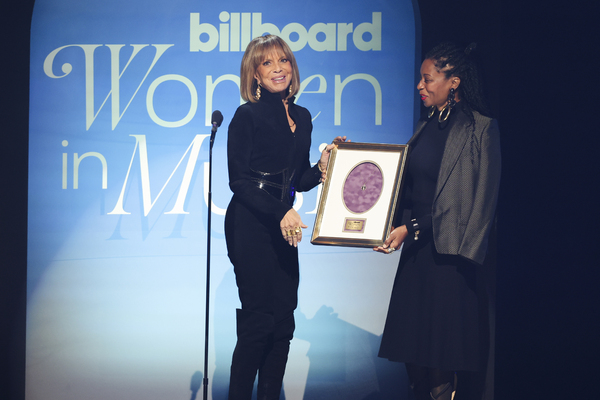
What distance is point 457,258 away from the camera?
88.1 inches

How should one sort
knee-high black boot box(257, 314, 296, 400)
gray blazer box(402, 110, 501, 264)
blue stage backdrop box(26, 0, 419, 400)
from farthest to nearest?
blue stage backdrop box(26, 0, 419, 400) < knee-high black boot box(257, 314, 296, 400) < gray blazer box(402, 110, 501, 264)

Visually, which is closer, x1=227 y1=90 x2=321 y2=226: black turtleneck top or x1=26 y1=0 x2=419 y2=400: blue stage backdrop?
x1=227 y1=90 x2=321 y2=226: black turtleneck top

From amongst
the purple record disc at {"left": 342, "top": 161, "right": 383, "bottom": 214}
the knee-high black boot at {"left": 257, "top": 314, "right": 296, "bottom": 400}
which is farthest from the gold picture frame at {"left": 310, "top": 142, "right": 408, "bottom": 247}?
the knee-high black boot at {"left": 257, "top": 314, "right": 296, "bottom": 400}

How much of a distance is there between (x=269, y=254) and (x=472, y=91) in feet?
3.79

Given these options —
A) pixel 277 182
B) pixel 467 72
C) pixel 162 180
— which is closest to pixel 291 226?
pixel 277 182

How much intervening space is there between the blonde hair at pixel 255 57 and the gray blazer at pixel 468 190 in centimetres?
84

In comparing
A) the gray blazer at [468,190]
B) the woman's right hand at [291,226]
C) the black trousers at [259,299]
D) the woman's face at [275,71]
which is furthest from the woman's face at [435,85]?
the black trousers at [259,299]

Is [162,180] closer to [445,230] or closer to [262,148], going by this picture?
[262,148]

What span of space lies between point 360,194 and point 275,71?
0.69 meters

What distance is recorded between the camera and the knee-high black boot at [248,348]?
7.39 feet

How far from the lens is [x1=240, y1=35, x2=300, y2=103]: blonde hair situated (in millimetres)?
2328

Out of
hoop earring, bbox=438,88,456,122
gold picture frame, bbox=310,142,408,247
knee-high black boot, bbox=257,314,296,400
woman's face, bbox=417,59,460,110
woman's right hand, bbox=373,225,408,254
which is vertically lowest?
knee-high black boot, bbox=257,314,296,400

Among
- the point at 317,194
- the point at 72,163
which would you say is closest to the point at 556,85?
the point at 317,194

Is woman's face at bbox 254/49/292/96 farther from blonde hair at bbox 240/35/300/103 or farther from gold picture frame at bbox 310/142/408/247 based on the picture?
gold picture frame at bbox 310/142/408/247
